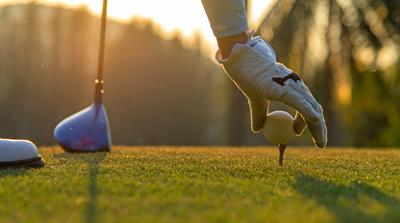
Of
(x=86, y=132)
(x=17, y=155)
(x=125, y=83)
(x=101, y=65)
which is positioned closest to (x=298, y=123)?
(x=17, y=155)

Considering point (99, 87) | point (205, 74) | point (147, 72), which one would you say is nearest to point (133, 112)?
point (147, 72)

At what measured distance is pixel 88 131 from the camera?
433cm

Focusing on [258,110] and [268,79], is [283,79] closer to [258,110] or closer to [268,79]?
[268,79]

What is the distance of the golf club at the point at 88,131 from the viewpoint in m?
4.24

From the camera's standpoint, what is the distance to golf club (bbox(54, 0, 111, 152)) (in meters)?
4.24

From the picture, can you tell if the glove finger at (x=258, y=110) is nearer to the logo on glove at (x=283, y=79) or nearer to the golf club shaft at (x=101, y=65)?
the logo on glove at (x=283, y=79)

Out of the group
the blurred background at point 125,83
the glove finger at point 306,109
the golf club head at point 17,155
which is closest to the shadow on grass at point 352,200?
the glove finger at point 306,109

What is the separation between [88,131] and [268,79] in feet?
6.52

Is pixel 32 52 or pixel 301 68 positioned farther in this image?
pixel 32 52

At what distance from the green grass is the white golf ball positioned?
12cm

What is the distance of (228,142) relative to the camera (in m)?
17.0

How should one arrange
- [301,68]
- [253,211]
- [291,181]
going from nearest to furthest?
[253,211] → [291,181] → [301,68]

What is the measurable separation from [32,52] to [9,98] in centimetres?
454

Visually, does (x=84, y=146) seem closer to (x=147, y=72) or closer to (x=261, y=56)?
(x=261, y=56)
